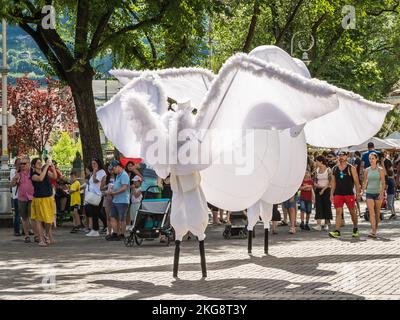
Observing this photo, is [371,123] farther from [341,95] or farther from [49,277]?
[49,277]

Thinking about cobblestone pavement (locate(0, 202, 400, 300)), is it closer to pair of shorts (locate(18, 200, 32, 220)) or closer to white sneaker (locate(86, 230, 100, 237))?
pair of shorts (locate(18, 200, 32, 220))

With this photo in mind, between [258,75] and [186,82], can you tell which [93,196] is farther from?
[258,75]

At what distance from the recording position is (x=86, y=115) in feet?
80.9

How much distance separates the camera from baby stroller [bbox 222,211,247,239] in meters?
19.3

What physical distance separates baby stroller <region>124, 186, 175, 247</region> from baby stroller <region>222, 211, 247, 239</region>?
155 cm

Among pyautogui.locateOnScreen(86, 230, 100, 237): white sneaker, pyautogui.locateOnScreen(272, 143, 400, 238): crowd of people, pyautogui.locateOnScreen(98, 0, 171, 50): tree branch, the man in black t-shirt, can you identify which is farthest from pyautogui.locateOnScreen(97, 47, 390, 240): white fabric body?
pyautogui.locateOnScreen(98, 0, 171, 50): tree branch

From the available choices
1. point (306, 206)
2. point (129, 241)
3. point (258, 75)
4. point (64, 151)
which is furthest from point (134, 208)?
point (64, 151)

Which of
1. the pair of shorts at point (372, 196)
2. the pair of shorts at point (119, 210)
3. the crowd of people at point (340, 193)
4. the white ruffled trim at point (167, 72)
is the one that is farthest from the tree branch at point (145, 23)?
the white ruffled trim at point (167, 72)

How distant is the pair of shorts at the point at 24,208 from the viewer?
65.2ft

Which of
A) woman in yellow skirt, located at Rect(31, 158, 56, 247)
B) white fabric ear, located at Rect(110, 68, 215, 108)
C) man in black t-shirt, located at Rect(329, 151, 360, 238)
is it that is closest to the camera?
white fabric ear, located at Rect(110, 68, 215, 108)

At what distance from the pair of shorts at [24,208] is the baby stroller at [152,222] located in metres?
3.02

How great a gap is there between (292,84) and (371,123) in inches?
115

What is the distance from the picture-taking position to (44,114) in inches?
2354

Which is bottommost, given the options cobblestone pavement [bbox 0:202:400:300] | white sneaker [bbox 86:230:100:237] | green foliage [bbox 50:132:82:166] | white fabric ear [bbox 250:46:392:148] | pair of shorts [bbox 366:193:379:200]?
cobblestone pavement [bbox 0:202:400:300]
